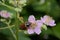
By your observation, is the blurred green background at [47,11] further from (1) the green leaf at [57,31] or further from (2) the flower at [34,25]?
(2) the flower at [34,25]

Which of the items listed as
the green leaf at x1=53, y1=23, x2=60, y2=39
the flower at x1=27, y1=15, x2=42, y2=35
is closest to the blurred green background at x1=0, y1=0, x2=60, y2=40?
the green leaf at x1=53, y1=23, x2=60, y2=39

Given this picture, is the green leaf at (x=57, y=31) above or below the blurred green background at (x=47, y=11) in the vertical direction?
below

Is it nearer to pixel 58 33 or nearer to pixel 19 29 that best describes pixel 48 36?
pixel 58 33

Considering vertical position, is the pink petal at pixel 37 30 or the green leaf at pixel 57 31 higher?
the pink petal at pixel 37 30


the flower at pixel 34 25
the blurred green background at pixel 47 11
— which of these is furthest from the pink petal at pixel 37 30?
the blurred green background at pixel 47 11

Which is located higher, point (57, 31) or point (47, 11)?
point (47, 11)

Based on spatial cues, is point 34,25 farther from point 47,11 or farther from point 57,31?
point 47,11

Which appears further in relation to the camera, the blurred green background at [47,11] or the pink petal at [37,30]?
the blurred green background at [47,11]

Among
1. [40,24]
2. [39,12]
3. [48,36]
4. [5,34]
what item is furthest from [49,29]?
[40,24]

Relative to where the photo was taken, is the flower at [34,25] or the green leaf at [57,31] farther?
the green leaf at [57,31]

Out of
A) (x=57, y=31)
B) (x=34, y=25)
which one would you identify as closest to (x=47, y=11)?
(x=57, y=31)

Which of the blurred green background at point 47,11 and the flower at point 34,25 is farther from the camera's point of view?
the blurred green background at point 47,11
